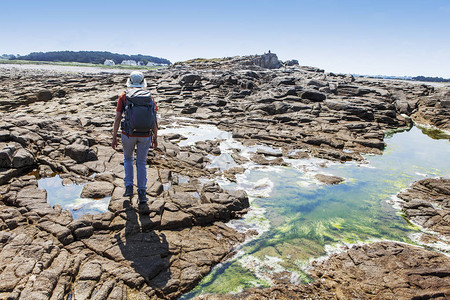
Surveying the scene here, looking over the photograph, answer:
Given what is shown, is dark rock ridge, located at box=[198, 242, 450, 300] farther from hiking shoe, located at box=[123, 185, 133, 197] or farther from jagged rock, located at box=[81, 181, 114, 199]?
jagged rock, located at box=[81, 181, 114, 199]

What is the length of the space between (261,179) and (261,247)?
527cm

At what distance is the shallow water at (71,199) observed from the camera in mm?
7598

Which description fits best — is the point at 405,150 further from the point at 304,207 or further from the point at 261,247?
the point at 261,247

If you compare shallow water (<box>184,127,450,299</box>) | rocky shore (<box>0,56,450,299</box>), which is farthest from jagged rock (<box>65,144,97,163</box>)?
shallow water (<box>184,127,450,299</box>)

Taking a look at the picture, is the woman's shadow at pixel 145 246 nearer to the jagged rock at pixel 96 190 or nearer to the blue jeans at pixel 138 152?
the blue jeans at pixel 138 152

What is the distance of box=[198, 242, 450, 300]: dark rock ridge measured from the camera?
5.46 metres

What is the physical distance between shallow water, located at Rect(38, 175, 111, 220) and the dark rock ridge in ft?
14.2

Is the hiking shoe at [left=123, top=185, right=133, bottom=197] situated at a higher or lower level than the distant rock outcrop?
lower

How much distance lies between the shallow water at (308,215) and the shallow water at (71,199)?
4.02 meters

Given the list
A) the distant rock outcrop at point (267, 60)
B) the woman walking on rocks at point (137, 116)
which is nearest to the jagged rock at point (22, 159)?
the woman walking on rocks at point (137, 116)

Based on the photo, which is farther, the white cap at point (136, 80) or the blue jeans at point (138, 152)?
the blue jeans at point (138, 152)

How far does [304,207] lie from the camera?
9.70 metres

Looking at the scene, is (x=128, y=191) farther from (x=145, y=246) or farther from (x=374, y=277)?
(x=374, y=277)

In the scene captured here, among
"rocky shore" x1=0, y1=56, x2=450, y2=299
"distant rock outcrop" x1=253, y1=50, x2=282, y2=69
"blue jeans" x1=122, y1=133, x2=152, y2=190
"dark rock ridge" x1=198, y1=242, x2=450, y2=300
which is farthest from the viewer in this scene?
"distant rock outcrop" x1=253, y1=50, x2=282, y2=69
